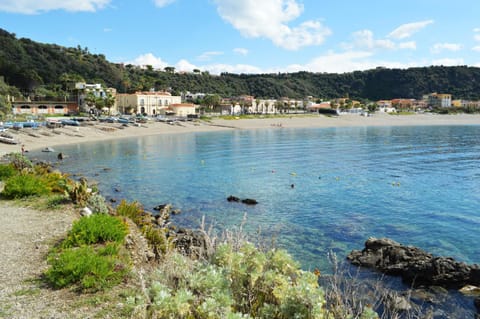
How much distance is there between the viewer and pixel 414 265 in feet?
41.5

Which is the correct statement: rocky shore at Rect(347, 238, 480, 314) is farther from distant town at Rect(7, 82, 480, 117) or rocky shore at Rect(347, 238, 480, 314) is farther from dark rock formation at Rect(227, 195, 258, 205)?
distant town at Rect(7, 82, 480, 117)

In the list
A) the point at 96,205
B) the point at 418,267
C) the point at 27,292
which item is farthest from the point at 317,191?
the point at 27,292

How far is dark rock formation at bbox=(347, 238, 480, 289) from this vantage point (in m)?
12.0

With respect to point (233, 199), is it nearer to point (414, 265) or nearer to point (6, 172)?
point (414, 265)

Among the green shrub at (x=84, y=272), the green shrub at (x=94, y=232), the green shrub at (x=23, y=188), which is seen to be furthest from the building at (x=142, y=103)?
the green shrub at (x=84, y=272)

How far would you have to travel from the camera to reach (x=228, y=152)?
159 ft

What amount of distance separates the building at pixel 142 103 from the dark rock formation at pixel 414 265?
114 metres

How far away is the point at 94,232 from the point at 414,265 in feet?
33.4

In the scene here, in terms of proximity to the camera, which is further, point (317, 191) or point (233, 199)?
point (317, 191)

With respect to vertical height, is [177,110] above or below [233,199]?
above

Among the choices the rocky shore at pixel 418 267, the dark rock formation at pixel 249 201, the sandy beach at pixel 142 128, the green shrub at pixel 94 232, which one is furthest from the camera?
the sandy beach at pixel 142 128

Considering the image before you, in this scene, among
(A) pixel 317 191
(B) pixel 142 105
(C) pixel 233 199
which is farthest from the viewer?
(B) pixel 142 105

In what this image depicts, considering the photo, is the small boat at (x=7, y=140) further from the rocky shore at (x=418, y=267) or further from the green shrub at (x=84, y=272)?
the rocky shore at (x=418, y=267)

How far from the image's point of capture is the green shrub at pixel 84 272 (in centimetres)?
810
